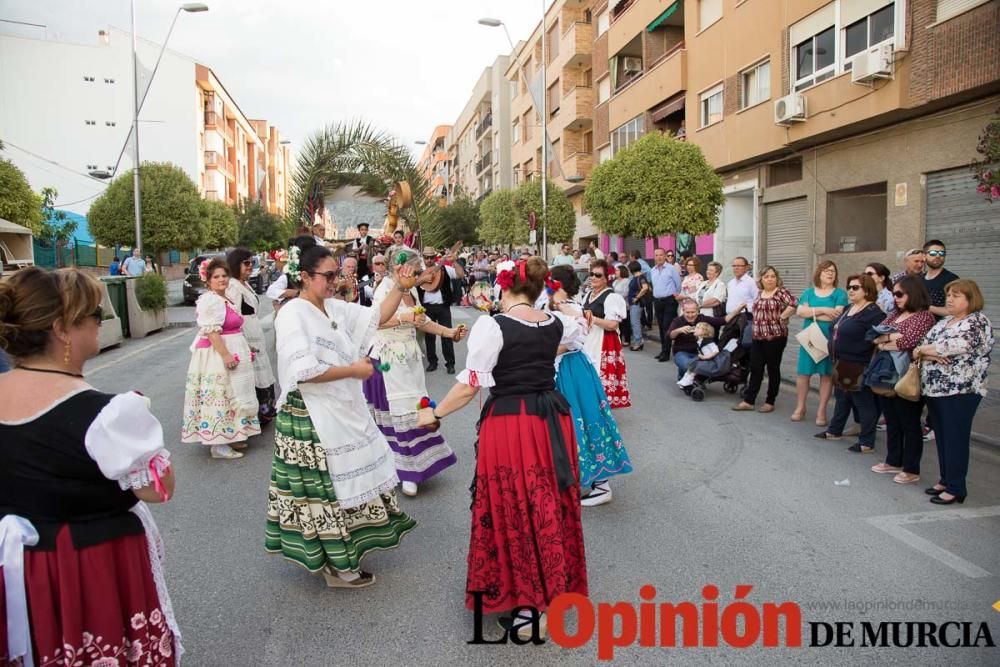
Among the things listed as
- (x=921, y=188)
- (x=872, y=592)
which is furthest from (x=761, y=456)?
(x=921, y=188)

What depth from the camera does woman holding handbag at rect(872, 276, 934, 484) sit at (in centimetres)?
555

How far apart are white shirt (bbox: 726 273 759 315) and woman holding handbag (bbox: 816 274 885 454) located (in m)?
2.57

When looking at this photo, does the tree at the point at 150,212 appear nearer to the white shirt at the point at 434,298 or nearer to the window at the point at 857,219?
the white shirt at the point at 434,298

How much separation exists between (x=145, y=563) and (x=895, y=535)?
4.25 m

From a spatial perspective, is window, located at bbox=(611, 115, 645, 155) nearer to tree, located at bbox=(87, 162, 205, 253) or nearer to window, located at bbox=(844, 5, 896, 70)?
window, located at bbox=(844, 5, 896, 70)

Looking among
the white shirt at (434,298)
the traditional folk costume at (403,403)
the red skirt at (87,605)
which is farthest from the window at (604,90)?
the red skirt at (87,605)

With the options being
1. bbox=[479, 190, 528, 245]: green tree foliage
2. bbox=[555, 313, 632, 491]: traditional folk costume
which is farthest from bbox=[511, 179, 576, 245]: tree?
bbox=[555, 313, 632, 491]: traditional folk costume

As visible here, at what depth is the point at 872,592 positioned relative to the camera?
3719 mm

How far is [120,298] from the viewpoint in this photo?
51.4 feet

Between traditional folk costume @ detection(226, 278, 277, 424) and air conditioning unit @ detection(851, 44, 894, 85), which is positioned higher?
air conditioning unit @ detection(851, 44, 894, 85)

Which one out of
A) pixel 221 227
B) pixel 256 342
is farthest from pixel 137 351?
pixel 221 227

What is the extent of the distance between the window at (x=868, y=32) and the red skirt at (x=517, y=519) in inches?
570

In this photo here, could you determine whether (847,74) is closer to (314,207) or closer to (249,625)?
(314,207)

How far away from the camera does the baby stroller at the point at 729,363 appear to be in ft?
28.8
